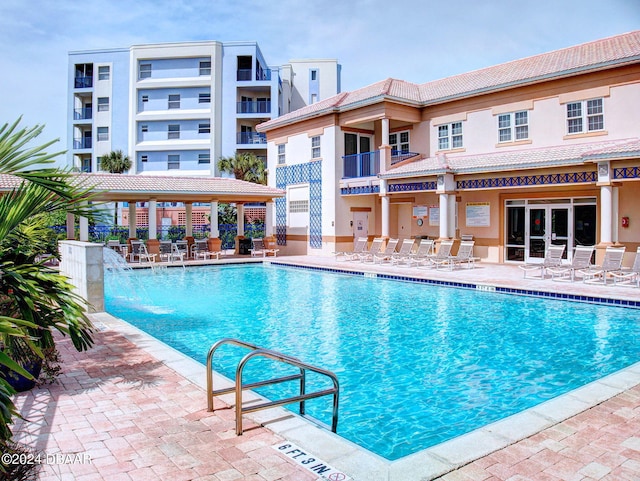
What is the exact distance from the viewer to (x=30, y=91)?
15633mm

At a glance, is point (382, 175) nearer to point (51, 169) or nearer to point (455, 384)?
point (455, 384)

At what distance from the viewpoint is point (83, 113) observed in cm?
4484

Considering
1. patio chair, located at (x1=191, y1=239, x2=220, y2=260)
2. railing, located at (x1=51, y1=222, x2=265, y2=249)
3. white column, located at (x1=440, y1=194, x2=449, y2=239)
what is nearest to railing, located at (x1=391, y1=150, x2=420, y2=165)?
white column, located at (x1=440, y1=194, x2=449, y2=239)

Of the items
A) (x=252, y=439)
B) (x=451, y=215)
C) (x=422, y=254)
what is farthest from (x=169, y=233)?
(x=252, y=439)

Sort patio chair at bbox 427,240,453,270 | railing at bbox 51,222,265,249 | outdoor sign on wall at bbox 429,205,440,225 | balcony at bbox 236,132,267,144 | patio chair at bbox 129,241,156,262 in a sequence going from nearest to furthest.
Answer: patio chair at bbox 427,240,453,270 < patio chair at bbox 129,241,156,262 < outdoor sign on wall at bbox 429,205,440,225 < railing at bbox 51,222,265,249 < balcony at bbox 236,132,267,144

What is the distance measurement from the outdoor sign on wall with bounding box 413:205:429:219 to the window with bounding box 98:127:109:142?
3162 centimetres

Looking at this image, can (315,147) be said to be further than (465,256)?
Yes

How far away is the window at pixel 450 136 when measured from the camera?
21112 mm

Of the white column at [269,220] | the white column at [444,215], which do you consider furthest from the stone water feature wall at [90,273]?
the white column at [269,220]

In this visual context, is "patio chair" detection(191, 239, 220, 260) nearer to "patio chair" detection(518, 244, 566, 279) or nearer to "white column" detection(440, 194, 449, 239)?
"white column" detection(440, 194, 449, 239)

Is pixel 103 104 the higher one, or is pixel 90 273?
pixel 103 104

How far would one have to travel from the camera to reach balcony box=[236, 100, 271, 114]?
4162 centimetres

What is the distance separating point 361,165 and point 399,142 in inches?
82.8

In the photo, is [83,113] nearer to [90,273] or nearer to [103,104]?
[103,104]
